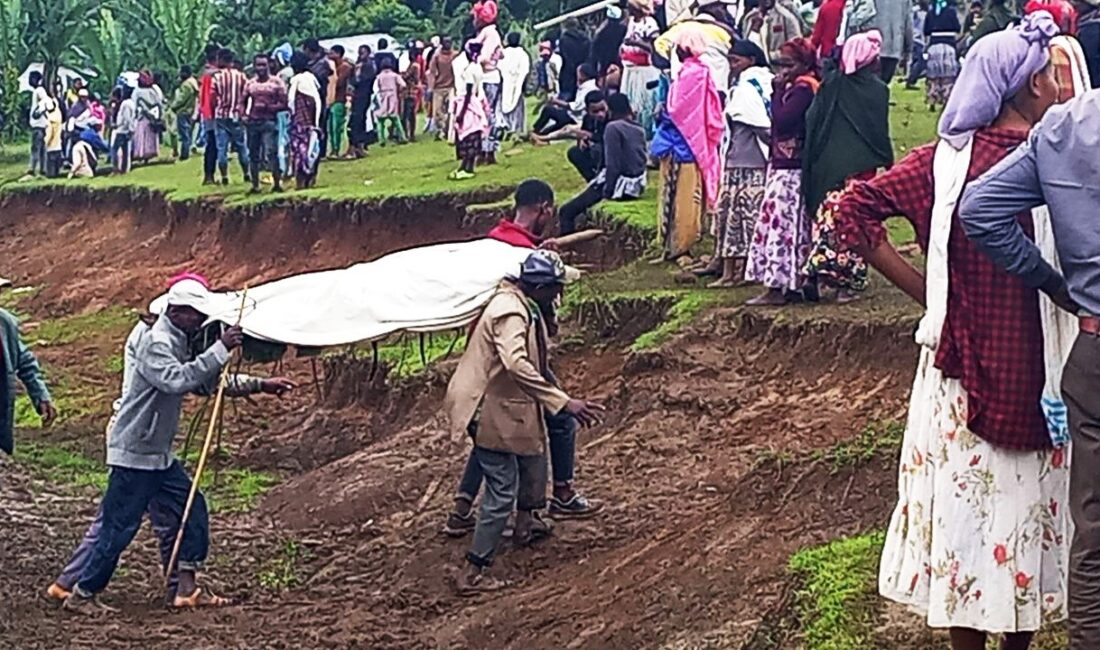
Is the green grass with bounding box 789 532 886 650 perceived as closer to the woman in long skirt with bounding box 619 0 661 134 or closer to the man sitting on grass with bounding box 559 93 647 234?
the man sitting on grass with bounding box 559 93 647 234

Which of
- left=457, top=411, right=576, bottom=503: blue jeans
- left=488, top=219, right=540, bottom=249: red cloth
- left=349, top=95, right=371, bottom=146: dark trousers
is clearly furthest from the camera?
left=349, top=95, right=371, bottom=146: dark trousers

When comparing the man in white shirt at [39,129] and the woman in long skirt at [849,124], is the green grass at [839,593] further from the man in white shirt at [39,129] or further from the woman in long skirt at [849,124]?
the man in white shirt at [39,129]

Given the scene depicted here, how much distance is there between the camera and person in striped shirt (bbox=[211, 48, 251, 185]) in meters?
21.4

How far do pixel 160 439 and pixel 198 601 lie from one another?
105cm

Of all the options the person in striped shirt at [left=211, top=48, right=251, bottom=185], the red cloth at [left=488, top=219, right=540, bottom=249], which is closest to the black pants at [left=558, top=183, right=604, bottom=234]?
the red cloth at [left=488, top=219, right=540, bottom=249]

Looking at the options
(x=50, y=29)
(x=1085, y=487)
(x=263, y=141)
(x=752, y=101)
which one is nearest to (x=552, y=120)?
(x=263, y=141)

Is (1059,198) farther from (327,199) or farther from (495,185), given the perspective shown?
(327,199)

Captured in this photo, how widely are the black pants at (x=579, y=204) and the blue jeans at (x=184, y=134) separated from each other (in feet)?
46.3

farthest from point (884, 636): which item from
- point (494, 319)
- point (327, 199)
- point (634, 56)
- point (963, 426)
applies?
point (327, 199)

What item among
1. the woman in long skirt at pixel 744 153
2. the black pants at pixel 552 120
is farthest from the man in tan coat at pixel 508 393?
the black pants at pixel 552 120

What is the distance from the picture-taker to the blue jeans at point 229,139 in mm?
21703

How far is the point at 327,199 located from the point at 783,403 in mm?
10229

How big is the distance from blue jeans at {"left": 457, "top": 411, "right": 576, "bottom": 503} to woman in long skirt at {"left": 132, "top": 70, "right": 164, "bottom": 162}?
764 inches

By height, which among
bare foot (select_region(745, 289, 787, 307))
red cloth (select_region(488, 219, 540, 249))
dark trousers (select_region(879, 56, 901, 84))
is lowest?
bare foot (select_region(745, 289, 787, 307))
